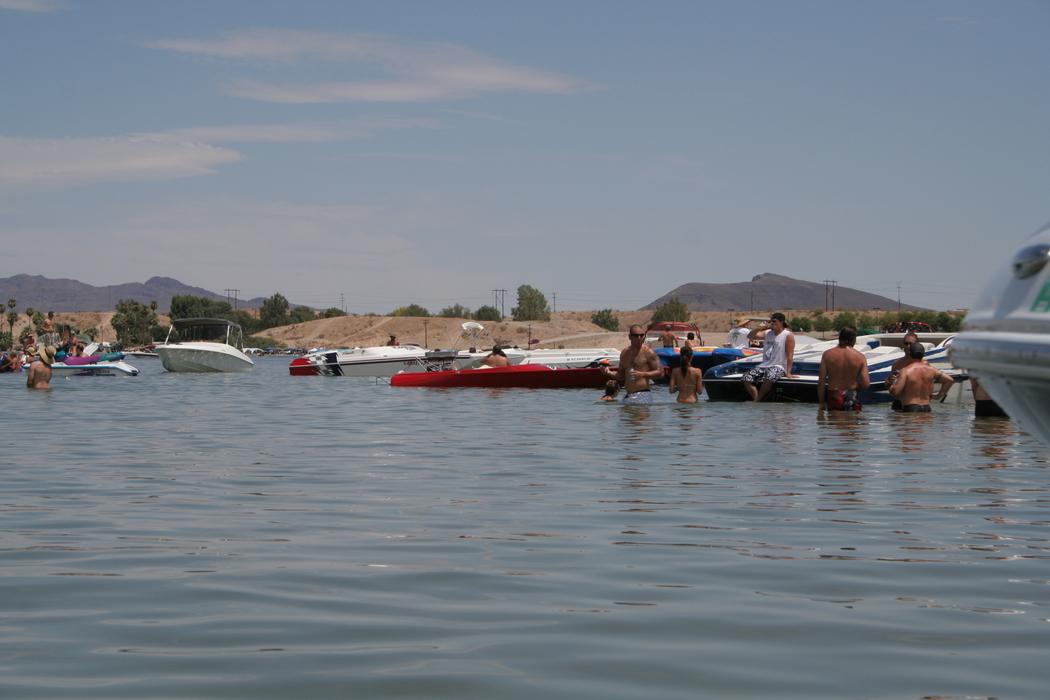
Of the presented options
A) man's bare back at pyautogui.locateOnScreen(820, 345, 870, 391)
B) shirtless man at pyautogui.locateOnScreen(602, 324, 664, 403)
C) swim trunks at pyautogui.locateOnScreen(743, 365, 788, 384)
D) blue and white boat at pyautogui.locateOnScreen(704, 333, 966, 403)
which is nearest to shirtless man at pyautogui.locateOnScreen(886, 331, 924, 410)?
blue and white boat at pyautogui.locateOnScreen(704, 333, 966, 403)

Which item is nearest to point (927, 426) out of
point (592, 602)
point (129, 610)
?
point (592, 602)

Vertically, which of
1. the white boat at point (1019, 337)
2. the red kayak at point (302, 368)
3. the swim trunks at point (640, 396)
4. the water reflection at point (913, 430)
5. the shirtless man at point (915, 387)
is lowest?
the red kayak at point (302, 368)

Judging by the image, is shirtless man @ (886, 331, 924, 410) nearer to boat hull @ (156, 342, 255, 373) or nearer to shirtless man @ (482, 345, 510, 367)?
shirtless man @ (482, 345, 510, 367)

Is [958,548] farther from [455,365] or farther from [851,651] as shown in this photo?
[455,365]

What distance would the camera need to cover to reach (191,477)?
11125 millimetres

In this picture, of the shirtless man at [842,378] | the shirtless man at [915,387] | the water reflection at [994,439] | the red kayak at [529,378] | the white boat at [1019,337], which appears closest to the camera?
the white boat at [1019,337]

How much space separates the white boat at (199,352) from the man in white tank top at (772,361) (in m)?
31.4

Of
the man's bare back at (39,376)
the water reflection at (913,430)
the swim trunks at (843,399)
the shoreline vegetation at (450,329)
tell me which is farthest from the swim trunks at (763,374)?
the shoreline vegetation at (450,329)

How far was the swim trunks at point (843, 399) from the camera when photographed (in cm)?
→ 1878

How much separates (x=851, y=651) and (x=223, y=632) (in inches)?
94.8

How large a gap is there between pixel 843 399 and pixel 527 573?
13183mm

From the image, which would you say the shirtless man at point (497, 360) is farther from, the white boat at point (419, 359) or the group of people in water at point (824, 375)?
the group of people in water at point (824, 375)

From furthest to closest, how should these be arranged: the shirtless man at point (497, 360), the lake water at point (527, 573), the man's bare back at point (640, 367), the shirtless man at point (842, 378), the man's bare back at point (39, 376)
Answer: the shirtless man at point (497, 360)
the man's bare back at point (39, 376)
the man's bare back at point (640, 367)
the shirtless man at point (842, 378)
the lake water at point (527, 573)

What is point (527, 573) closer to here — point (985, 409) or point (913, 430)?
point (913, 430)
